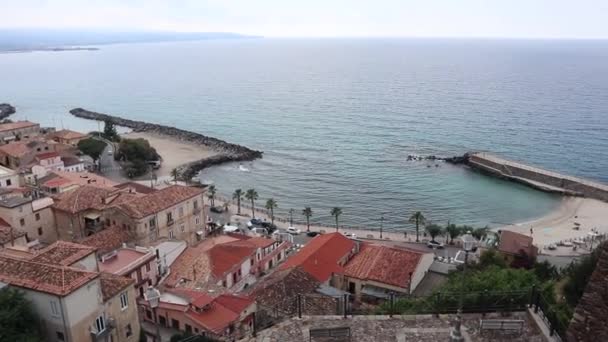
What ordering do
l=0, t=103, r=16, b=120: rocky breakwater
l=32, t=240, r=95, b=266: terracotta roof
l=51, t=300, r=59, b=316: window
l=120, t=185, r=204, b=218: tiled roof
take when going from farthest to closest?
l=0, t=103, r=16, b=120: rocky breakwater → l=120, t=185, r=204, b=218: tiled roof → l=32, t=240, r=95, b=266: terracotta roof → l=51, t=300, r=59, b=316: window

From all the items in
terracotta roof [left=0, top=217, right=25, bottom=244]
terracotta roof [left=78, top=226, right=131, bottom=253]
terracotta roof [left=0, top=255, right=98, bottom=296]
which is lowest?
terracotta roof [left=78, top=226, right=131, bottom=253]

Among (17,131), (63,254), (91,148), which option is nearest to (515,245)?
(63,254)

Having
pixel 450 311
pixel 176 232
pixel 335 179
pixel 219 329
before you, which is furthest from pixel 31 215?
pixel 335 179

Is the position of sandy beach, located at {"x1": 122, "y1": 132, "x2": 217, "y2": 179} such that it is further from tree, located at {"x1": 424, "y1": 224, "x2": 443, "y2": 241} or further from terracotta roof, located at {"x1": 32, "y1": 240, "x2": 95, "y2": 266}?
terracotta roof, located at {"x1": 32, "y1": 240, "x2": 95, "y2": 266}

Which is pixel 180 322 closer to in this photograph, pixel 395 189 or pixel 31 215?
pixel 31 215

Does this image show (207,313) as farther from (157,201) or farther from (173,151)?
(173,151)

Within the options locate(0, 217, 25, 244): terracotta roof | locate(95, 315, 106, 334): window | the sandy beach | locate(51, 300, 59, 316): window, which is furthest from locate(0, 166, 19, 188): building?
locate(51, 300, 59, 316): window
